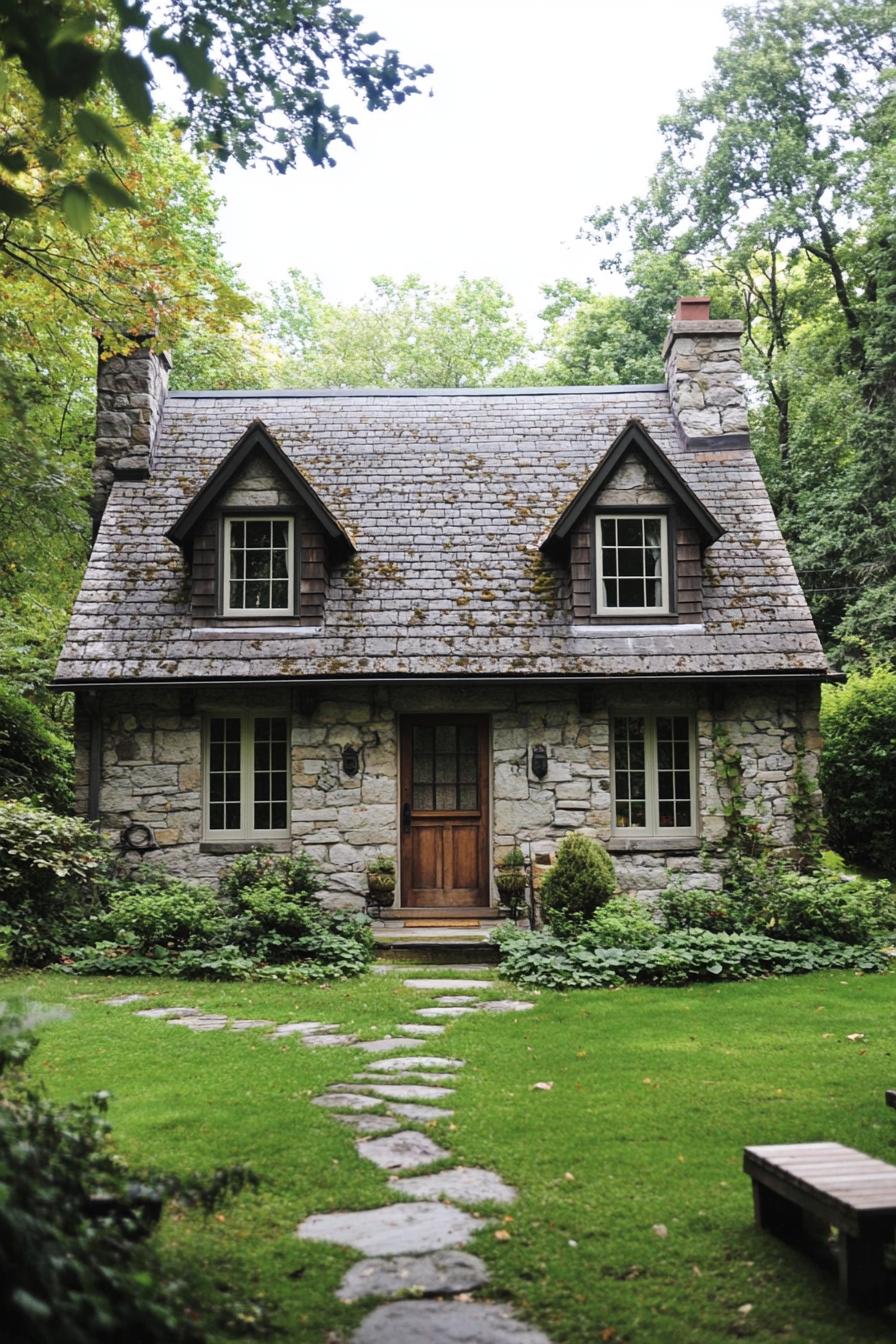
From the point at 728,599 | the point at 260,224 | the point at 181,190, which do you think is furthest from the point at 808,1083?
the point at 260,224

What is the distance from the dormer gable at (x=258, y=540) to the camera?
42.9 ft

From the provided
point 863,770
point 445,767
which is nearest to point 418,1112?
point 445,767

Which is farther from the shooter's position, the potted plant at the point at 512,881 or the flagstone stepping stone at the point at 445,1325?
the potted plant at the point at 512,881

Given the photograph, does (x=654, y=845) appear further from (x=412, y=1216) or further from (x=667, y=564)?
(x=412, y=1216)

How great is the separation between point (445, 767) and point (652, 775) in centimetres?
239

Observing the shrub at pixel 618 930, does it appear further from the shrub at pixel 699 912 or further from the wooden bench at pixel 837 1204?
the wooden bench at pixel 837 1204

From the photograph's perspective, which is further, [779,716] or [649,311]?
[649,311]

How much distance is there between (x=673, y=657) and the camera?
12789 millimetres

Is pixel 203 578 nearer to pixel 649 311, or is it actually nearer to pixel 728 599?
pixel 728 599

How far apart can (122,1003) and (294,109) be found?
6.64 meters

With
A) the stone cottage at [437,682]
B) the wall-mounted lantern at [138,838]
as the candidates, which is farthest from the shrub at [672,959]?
the wall-mounted lantern at [138,838]

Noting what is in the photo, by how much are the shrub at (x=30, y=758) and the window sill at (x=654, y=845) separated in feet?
22.7

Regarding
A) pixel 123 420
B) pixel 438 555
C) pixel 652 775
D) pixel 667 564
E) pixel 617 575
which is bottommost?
pixel 652 775

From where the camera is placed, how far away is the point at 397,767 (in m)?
12.9
